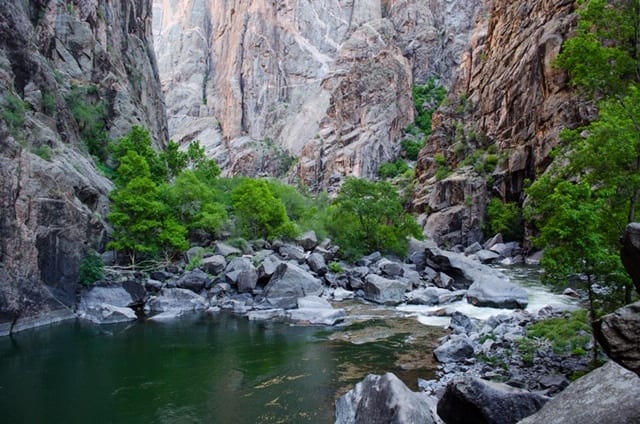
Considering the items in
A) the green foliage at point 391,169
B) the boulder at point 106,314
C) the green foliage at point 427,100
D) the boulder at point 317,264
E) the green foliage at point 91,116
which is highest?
the green foliage at point 427,100

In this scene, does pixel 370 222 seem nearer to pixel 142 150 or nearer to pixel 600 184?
pixel 142 150

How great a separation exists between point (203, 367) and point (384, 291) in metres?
15.0

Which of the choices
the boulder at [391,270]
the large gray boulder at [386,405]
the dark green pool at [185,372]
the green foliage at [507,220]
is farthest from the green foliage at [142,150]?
the green foliage at [507,220]

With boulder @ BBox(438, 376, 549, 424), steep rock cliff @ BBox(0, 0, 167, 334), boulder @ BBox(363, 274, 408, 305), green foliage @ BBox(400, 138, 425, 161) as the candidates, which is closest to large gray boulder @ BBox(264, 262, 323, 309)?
boulder @ BBox(363, 274, 408, 305)

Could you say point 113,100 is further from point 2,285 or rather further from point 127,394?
point 127,394

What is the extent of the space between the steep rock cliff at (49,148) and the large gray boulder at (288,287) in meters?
11.3

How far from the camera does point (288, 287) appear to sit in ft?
96.1

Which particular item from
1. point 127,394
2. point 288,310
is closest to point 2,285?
point 127,394

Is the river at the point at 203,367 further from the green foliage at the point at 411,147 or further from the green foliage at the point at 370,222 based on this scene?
the green foliage at the point at 411,147

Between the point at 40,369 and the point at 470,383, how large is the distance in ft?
50.4

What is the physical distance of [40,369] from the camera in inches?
683

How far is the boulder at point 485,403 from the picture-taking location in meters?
9.22

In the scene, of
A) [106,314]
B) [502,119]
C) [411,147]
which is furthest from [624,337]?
[411,147]

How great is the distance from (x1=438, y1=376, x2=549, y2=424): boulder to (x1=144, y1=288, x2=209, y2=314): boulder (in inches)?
843
